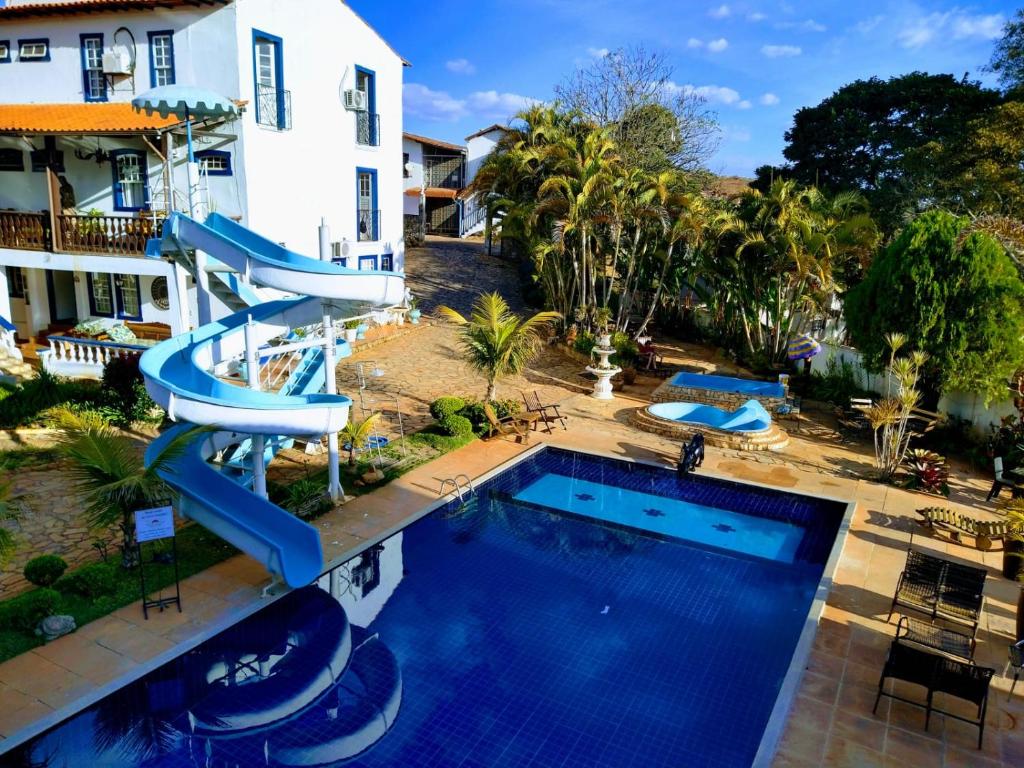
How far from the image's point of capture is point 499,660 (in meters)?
9.05

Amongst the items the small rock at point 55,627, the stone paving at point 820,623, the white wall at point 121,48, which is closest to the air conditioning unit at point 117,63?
the white wall at point 121,48

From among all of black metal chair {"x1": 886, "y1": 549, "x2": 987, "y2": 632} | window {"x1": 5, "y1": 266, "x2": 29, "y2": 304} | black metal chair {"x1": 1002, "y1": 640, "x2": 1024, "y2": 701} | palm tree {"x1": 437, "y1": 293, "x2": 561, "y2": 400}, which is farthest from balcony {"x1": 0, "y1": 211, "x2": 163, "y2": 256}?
black metal chair {"x1": 1002, "y1": 640, "x2": 1024, "y2": 701}

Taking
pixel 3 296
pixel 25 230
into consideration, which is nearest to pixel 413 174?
pixel 25 230

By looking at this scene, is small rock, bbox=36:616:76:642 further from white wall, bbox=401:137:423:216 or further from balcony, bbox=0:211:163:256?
white wall, bbox=401:137:423:216

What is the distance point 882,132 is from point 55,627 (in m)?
42.1

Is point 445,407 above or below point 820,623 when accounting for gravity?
above

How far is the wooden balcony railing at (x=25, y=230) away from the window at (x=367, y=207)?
33.3 feet

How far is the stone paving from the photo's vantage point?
24.5ft

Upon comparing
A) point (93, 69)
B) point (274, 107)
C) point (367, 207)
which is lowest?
point (367, 207)

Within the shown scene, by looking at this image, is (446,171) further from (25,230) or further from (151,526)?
(151,526)

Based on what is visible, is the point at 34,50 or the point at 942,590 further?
the point at 34,50

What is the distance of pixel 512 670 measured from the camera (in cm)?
886

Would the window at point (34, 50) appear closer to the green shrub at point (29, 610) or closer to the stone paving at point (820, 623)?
the stone paving at point (820, 623)

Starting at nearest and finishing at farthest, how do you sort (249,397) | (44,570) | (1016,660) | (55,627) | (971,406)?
1. (1016,660)
2. (55,627)
3. (44,570)
4. (249,397)
5. (971,406)
